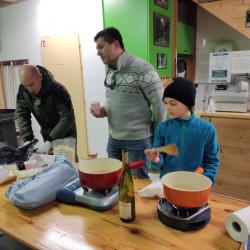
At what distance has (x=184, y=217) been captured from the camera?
0.90 meters

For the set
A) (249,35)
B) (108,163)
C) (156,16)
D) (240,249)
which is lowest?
(240,249)

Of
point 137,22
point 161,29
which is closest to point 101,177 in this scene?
point 137,22

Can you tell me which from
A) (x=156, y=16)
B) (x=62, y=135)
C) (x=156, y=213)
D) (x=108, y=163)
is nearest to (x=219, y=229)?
(x=156, y=213)

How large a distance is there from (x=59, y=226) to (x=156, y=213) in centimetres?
36

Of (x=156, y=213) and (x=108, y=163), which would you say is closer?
(x=156, y=213)

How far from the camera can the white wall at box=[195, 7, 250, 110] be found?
12.8ft

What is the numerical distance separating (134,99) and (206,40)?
9.33 feet

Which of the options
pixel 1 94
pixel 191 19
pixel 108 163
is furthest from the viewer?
pixel 1 94

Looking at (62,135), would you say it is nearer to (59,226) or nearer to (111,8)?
(59,226)

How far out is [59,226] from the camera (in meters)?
0.96

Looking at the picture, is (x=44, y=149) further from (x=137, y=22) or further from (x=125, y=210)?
(x=137, y=22)

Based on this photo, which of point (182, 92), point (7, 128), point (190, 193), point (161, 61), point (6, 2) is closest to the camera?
point (190, 193)

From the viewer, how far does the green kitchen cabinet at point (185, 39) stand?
384 centimetres

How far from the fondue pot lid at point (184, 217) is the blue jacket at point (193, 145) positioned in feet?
1.36
